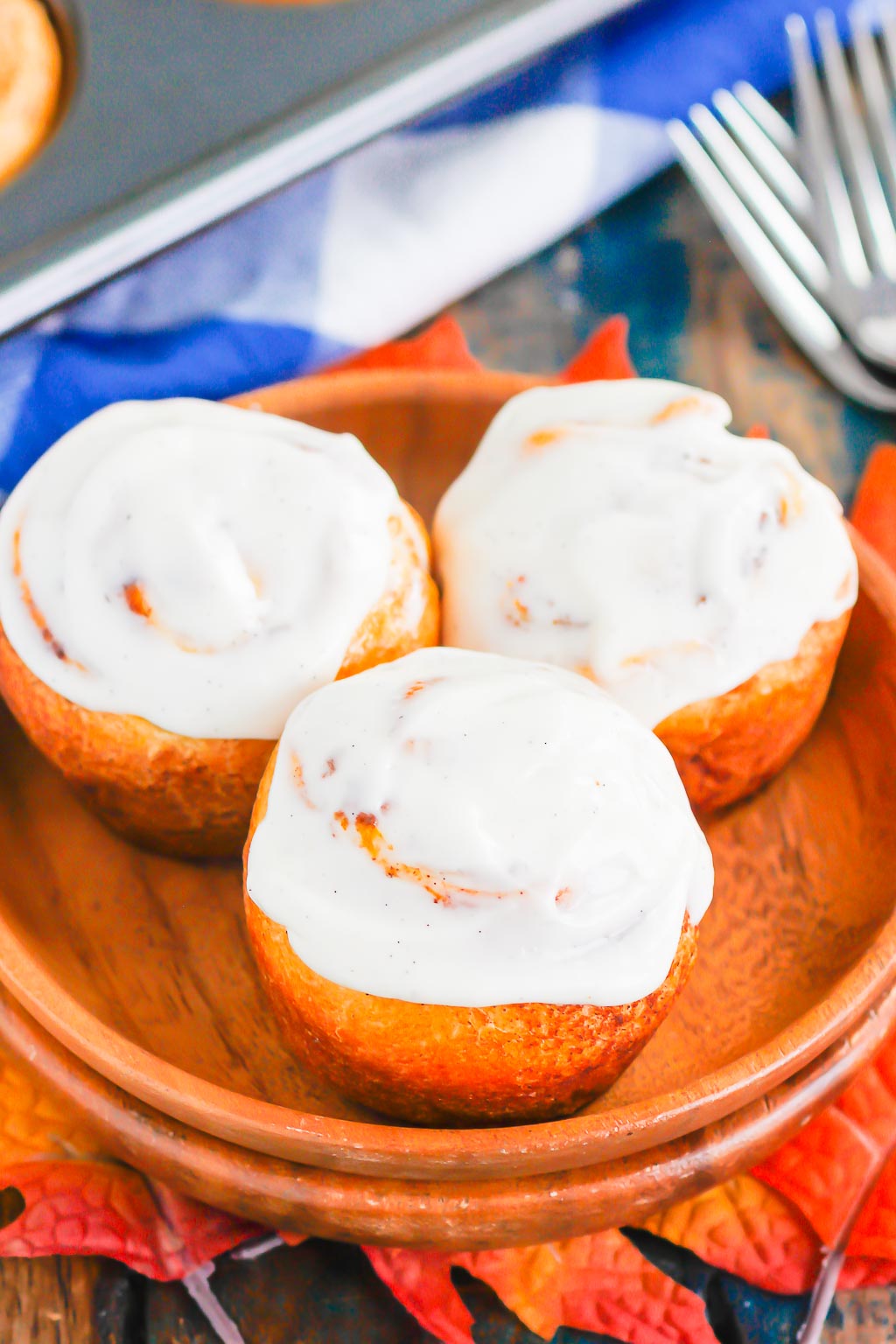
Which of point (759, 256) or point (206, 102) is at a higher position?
point (206, 102)

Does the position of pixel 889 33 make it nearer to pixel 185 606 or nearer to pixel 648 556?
pixel 648 556

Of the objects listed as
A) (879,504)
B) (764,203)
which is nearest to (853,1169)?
(879,504)

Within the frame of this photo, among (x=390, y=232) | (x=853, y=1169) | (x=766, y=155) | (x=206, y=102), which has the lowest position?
(x=853, y=1169)

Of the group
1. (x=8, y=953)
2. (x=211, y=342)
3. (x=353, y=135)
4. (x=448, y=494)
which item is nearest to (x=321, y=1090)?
(x=8, y=953)

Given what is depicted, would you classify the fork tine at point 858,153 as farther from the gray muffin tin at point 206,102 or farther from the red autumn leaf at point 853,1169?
the red autumn leaf at point 853,1169

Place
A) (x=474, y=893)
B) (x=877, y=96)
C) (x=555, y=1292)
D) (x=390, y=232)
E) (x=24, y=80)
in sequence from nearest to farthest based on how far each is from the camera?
(x=474, y=893), (x=555, y=1292), (x=24, y=80), (x=390, y=232), (x=877, y=96)

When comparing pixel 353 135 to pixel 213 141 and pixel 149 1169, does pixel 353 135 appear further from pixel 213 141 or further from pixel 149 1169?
pixel 149 1169

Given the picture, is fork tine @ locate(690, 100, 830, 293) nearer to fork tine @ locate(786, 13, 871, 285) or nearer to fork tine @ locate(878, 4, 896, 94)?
fork tine @ locate(786, 13, 871, 285)
